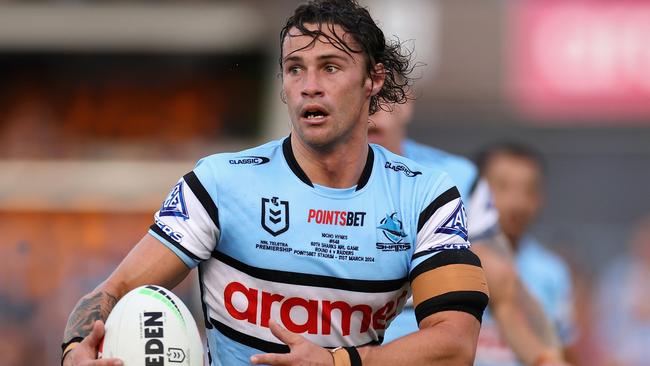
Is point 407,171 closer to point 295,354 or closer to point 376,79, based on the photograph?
point 376,79

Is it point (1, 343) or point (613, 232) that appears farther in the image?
point (613, 232)

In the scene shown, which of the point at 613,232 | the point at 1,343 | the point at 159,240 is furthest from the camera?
the point at 613,232

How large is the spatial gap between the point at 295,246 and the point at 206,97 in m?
9.44

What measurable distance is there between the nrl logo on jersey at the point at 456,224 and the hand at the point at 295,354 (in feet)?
2.38

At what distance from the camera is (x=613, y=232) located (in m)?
15.3

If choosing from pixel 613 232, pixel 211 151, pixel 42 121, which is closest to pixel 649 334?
pixel 613 232

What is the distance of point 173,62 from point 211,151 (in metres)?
1.19

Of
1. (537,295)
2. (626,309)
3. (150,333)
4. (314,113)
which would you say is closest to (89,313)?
(150,333)

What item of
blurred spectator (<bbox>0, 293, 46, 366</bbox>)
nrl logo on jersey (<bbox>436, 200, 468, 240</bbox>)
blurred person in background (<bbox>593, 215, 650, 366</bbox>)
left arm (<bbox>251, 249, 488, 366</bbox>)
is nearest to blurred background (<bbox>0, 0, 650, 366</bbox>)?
blurred person in background (<bbox>593, 215, 650, 366</bbox>)

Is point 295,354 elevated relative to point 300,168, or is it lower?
lower

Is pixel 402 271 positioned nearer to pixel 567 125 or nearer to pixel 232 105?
pixel 232 105

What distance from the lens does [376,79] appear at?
5219mm

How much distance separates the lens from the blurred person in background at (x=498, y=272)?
23.1 feet

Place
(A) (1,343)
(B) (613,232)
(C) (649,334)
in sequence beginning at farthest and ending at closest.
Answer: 1. (B) (613,232)
2. (C) (649,334)
3. (A) (1,343)
